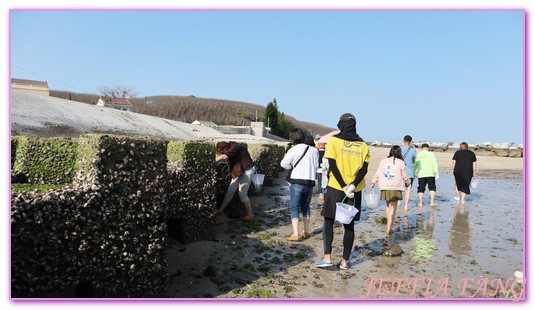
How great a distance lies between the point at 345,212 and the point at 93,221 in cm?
306

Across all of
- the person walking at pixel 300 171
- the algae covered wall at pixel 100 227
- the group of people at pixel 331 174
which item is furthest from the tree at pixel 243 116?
the algae covered wall at pixel 100 227

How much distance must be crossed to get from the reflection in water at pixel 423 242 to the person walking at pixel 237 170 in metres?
3.28

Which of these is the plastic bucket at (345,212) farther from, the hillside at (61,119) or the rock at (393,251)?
the hillside at (61,119)

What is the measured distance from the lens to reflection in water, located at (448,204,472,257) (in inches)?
256

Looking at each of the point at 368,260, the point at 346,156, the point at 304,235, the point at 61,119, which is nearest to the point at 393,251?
the point at 368,260

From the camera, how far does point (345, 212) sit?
490 cm

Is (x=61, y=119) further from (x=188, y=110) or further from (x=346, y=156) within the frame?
(x=188, y=110)

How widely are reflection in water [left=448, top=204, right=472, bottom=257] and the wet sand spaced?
0.02 metres

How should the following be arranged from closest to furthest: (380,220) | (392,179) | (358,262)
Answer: (358,262) → (392,179) → (380,220)

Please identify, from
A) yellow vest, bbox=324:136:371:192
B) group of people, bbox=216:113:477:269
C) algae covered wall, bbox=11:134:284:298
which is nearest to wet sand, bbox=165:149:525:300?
group of people, bbox=216:113:477:269

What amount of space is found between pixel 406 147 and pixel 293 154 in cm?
506

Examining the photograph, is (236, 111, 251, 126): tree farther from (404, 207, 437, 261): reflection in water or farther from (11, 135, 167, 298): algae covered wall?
(11, 135, 167, 298): algae covered wall

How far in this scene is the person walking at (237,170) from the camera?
7.61 m

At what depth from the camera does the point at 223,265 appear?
5203mm
